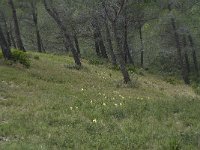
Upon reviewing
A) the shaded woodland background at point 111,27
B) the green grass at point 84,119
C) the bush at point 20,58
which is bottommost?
the shaded woodland background at point 111,27

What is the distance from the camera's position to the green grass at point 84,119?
10.7 m

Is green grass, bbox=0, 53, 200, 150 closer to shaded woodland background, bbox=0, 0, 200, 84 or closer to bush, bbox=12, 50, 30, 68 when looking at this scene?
bush, bbox=12, 50, 30, 68

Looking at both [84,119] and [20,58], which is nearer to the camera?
[84,119]

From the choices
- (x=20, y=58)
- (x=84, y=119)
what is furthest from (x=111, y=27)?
(x=84, y=119)

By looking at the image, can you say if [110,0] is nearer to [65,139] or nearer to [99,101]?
[99,101]

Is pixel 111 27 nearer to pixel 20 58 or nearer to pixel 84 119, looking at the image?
pixel 20 58

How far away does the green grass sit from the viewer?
35.0 feet

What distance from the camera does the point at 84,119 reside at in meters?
13.0

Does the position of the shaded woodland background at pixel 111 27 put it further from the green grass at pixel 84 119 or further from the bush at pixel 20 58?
the green grass at pixel 84 119

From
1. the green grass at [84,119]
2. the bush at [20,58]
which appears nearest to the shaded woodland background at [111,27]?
the bush at [20,58]

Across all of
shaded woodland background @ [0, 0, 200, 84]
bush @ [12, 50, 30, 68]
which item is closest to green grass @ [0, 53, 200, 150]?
bush @ [12, 50, 30, 68]

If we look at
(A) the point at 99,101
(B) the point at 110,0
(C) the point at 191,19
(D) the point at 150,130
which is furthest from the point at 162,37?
(D) the point at 150,130

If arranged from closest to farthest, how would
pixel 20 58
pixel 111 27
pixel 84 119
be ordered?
pixel 84 119 < pixel 20 58 < pixel 111 27

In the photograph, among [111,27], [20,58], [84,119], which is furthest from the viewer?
[111,27]
